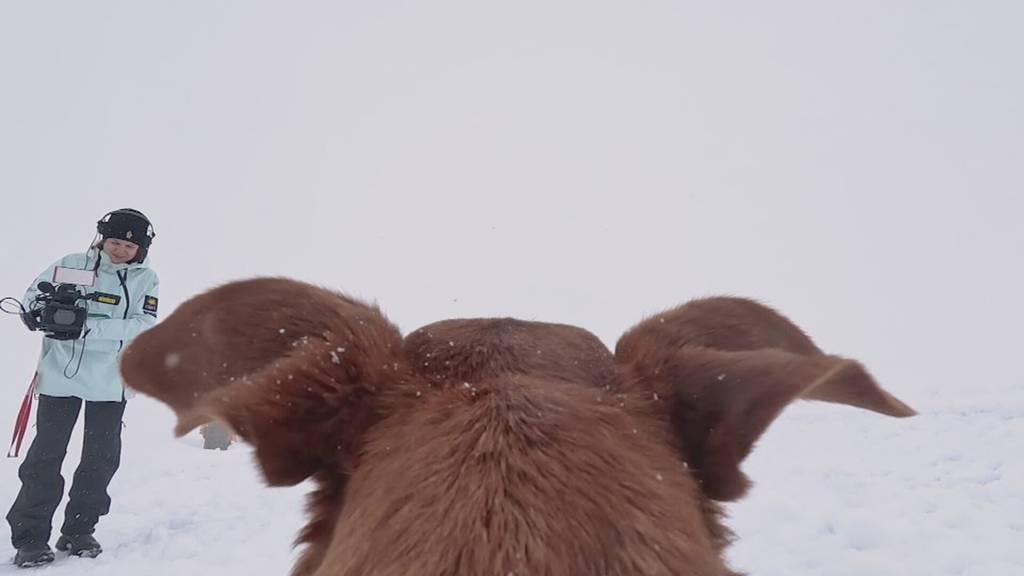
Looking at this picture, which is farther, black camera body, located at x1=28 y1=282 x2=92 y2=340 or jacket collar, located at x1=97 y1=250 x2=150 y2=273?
jacket collar, located at x1=97 y1=250 x2=150 y2=273

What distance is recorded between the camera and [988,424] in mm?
9367

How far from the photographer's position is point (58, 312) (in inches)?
A: 200

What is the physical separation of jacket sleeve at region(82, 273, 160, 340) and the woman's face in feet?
0.78

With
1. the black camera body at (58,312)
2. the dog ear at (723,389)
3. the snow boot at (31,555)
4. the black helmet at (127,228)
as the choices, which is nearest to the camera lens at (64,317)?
the black camera body at (58,312)

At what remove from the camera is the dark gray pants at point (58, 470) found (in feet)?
16.5

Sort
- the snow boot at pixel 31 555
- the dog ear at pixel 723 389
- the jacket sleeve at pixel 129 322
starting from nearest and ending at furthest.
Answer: the dog ear at pixel 723 389 < the snow boot at pixel 31 555 < the jacket sleeve at pixel 129 322

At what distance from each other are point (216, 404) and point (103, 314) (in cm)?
463

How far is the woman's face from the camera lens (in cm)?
532

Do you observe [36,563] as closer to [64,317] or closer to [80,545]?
[80,545]

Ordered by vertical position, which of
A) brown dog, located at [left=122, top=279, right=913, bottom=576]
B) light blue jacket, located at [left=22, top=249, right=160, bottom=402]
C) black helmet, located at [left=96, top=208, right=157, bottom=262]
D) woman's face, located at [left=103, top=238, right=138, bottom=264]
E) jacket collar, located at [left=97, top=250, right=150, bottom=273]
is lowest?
brown dog, located at [left=122, top=279, right=913, bottom=576]

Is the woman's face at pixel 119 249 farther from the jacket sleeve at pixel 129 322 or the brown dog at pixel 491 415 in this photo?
the brown dog at pixel 491 415

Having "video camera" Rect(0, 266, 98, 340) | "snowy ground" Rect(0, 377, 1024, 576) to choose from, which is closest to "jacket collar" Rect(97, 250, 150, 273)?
"video camera" Rect(0, 266, 98, 340)

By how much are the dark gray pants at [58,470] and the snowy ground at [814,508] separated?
0.27 metres

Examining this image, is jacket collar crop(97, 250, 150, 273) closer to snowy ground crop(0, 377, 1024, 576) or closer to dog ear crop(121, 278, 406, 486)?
snowy ground crop(0, 377, 1024, 576)
